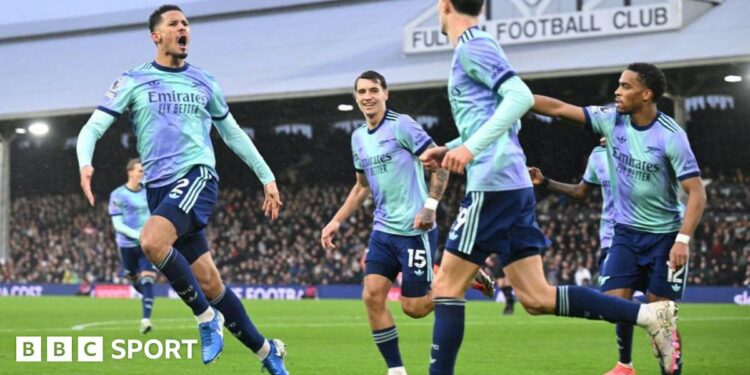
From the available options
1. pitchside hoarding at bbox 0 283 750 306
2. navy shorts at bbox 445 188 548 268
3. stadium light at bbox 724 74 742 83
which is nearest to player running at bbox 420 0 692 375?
navy shorts at bbox 445 188 548 268

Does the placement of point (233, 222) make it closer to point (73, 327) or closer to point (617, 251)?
point (73, 327)

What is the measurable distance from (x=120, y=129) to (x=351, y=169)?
9.34 metres

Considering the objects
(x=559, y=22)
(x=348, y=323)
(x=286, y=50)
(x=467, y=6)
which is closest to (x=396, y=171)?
(x=467, y=6)

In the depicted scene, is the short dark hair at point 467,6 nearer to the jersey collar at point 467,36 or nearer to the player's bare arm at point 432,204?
the jersey collar at point 467,36

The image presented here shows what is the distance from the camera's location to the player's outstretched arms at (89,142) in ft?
28.0

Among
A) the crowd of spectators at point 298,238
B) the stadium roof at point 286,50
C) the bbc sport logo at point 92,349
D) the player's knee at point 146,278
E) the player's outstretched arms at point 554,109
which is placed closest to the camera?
the player's outstretched arms at point 554,109

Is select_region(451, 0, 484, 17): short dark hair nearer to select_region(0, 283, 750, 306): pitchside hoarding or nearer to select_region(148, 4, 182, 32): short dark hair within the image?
select_region(148, 4, 182, 32): short dark hair

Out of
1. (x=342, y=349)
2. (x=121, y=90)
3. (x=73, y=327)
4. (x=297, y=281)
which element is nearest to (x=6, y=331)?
(x=73, y=327)

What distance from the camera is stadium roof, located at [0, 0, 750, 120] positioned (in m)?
29.0

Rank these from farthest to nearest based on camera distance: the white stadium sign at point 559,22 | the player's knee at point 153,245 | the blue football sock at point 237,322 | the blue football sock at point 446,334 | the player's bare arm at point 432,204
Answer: the white stadium sign at point 559,22 → the blue football sock at point 237,322 → the player's knee at point 153,245 → the player's bare arm at point 432,204 → the blue football sock at point 446,334

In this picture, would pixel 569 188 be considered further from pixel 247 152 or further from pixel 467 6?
pixel 467 6

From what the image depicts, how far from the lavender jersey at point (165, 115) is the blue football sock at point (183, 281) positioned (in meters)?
0.69

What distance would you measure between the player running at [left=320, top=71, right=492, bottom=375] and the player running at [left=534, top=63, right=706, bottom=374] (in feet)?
3.90

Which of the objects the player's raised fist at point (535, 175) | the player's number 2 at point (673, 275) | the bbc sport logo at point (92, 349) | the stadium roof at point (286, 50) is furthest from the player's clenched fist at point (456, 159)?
the stadium roof at point (286, 50)
